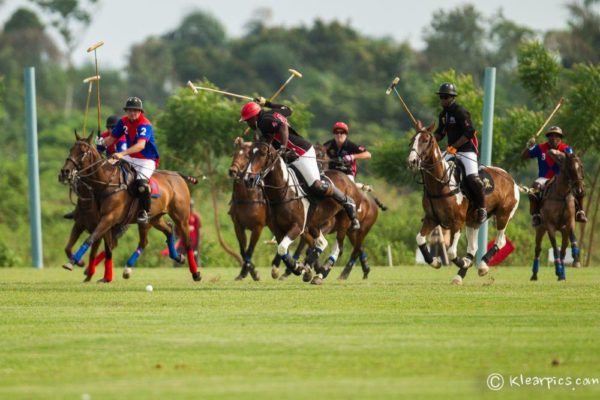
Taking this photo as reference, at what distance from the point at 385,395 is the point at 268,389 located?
933mm

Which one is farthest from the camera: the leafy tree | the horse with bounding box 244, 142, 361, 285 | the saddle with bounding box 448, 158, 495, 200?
the leafy tree

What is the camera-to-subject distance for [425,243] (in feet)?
74.7

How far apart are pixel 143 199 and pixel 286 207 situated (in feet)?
7.65

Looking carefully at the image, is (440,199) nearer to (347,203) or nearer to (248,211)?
(347,203)

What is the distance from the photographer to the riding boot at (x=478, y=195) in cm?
2314

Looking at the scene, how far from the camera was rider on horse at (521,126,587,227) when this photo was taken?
26.0m

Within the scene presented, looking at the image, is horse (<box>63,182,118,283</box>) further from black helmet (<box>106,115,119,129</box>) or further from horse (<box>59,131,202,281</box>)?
black helmet (<box>106,115,119,129</box>)

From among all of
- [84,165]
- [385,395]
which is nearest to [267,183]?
[84,165]

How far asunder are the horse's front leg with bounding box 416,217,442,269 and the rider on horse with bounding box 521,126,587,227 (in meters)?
3.80

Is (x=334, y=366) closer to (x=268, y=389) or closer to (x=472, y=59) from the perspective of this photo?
(x=268, y=389)

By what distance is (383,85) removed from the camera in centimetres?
9019

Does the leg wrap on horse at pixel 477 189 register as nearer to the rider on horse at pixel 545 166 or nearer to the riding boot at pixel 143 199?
the rider on horse at pixel 545 166

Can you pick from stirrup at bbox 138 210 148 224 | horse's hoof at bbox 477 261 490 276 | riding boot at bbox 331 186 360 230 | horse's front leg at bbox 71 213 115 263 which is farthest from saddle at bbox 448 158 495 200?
horse's front leg at bbox 71 213 115 263

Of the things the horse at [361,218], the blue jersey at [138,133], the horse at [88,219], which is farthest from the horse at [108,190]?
the horse at [361,218]
